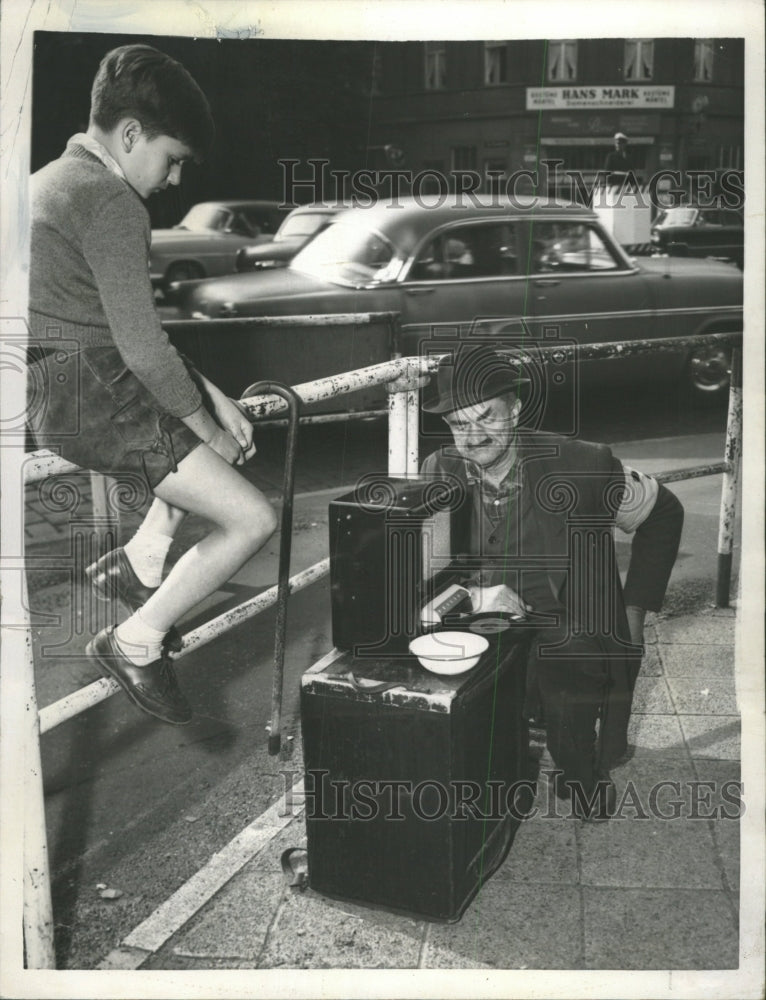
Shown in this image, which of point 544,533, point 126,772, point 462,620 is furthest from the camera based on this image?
point 126,772

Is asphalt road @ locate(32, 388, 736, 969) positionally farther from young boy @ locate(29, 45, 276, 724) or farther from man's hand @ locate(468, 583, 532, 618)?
man's hand @ locate(468, 583, 532, 618)

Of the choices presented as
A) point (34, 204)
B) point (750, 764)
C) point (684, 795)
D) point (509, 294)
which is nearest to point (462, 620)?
point (750, 764)

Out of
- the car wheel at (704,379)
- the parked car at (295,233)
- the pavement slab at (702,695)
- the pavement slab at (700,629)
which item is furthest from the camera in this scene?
the parked car at (295,233)

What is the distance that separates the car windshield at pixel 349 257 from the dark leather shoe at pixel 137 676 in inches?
175

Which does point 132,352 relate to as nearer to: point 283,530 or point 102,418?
point 102,418

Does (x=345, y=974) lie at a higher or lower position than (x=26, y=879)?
lower

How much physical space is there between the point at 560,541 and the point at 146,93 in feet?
4.78

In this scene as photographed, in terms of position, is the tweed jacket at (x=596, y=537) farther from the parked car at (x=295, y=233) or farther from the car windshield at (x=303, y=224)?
the car windshield at (x=303, y=224)

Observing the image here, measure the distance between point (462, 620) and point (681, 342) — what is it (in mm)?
1665

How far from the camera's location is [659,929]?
7.45 ft

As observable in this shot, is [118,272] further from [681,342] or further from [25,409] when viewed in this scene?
[681,342]

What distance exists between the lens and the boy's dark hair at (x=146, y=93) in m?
1.95

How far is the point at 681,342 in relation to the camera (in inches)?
141

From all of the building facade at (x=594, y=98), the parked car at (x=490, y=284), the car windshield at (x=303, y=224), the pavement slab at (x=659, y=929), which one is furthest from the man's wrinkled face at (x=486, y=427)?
the car windshield at (x=303, y=224)
